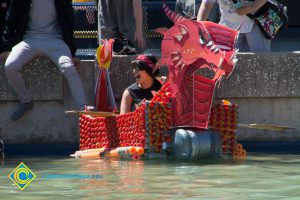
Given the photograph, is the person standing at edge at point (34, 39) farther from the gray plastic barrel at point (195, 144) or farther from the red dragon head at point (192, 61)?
the gray plastic barrel at point (195, 144)

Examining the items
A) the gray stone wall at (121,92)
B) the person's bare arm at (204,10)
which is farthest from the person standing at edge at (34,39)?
the person's bare arm at (204,10)

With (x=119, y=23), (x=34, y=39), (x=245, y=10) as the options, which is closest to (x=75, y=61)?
(x=34, y=39)

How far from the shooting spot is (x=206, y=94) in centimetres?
1052

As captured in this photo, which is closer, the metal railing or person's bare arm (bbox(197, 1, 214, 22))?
person's bare arm (bbox(197, 1, 214, 22))

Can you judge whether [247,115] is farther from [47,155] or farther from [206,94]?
[47,155]

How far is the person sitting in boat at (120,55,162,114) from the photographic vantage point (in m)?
11.0

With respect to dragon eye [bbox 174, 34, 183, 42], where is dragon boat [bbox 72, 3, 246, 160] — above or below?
below

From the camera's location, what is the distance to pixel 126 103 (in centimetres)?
1097

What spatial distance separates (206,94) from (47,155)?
6.01 feet

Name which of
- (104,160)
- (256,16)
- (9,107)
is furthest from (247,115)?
(9,107)

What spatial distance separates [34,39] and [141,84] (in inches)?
50.5

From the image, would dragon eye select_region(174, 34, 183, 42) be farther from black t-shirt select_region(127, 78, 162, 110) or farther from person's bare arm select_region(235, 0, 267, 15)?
person's bare arm select_region(235, 0, 267, 15)

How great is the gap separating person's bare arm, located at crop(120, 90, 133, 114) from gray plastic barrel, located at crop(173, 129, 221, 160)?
2.43 feet
